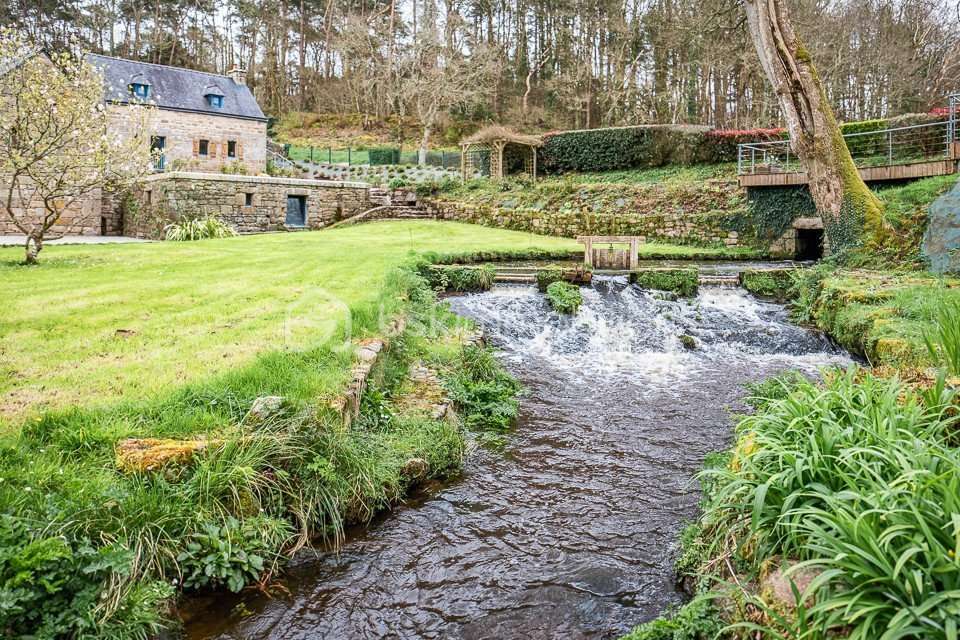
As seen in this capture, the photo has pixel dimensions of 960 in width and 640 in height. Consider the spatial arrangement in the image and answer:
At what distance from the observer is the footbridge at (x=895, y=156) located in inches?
540

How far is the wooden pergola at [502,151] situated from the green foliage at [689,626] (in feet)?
78.4

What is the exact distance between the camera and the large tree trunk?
469 inches

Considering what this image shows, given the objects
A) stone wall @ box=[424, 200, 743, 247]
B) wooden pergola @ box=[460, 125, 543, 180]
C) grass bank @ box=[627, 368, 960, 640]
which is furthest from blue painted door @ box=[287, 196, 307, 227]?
grass bank @ box=[627, 368, 960, 640]

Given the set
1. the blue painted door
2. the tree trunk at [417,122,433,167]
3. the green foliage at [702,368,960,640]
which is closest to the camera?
the green foliage at [702,368,960,640]

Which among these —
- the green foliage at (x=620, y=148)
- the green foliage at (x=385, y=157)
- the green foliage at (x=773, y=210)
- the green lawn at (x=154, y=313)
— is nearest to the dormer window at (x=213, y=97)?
A: the green foliage at (x=385, y=157)

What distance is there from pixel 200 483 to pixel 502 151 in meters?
24.6

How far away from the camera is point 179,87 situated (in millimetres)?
30859

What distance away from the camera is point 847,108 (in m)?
28.3

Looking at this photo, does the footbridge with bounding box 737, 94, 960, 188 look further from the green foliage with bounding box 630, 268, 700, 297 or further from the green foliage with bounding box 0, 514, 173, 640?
the green foliage with bounding box 0, 514, 173, 640

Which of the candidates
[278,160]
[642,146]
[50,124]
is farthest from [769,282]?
[278,160]

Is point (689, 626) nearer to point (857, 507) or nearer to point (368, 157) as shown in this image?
point (857, 507)

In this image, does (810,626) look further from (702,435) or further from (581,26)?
(581,26)

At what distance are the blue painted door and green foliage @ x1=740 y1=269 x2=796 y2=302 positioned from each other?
1853cm

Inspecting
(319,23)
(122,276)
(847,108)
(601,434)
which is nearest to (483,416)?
(601,434)
